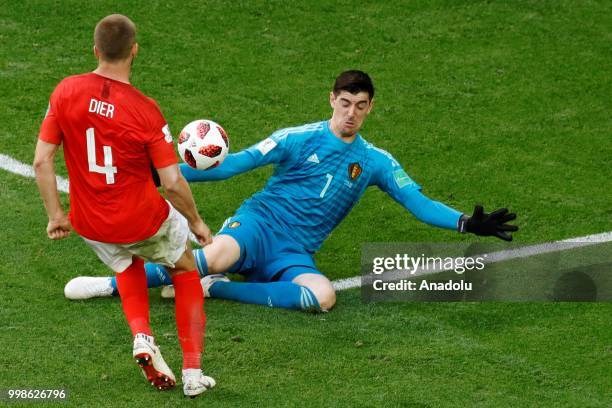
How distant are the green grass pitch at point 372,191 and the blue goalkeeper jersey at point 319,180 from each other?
458 mm

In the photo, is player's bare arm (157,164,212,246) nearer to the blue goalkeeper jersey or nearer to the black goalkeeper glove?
the blue goalkeeper jersey

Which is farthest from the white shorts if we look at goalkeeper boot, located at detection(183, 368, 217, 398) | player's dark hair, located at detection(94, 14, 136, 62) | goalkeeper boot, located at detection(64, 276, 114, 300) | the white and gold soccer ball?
goalkeeper boot, located at detection(64, 276, 114, 300)

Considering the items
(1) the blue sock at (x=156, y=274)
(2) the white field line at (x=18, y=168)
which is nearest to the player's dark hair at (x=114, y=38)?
(1) the blue sock at (x=156, y=274)

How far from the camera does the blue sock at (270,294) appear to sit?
25.1 ft

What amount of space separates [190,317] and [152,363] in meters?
0.34

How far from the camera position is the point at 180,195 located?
6.29 metres

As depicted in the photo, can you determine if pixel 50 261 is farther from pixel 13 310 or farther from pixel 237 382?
pixel 237 382

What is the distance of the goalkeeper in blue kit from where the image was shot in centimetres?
771

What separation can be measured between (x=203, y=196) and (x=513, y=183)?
2.30 metres

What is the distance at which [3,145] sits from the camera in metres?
9.75

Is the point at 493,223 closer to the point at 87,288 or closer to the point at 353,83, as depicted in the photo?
the point at 353,83

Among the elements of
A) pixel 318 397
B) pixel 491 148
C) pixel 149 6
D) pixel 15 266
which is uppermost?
pixel 149 6

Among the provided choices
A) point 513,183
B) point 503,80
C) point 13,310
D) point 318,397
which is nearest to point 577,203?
point 513,183

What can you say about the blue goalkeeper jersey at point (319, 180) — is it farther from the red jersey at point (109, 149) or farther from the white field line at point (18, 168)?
the white field line at point (18, 168)
